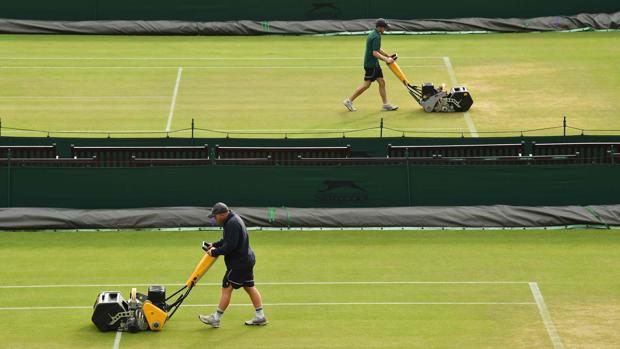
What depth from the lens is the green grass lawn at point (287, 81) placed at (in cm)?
3584

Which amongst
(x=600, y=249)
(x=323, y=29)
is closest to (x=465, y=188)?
(x=600, y=249)

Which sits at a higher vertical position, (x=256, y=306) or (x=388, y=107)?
(x=388, y=107)

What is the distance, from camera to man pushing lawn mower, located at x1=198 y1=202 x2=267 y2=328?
22094 mm

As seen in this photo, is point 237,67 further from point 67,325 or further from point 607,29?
point 67,325

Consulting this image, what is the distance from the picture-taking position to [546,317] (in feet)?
77.3

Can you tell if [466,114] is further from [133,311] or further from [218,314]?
[133,311]

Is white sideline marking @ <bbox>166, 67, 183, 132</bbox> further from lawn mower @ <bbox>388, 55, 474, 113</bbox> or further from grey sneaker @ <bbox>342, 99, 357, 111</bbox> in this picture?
lawn mower @ <bbox>388, 55, 474, 113</bbox>

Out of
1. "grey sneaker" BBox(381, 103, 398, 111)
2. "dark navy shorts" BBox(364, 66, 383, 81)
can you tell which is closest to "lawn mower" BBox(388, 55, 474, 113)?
"grey sneaker" BBox(381, 103, 398, 111)

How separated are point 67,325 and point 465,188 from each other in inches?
369

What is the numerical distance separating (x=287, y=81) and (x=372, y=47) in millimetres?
5372

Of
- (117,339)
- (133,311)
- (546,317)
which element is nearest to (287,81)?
(546,317)

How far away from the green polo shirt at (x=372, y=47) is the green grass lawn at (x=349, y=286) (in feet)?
24.2

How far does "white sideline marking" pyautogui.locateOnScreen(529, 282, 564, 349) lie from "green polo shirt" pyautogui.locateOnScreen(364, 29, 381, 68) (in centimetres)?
1089

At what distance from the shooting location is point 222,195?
29.2 m
